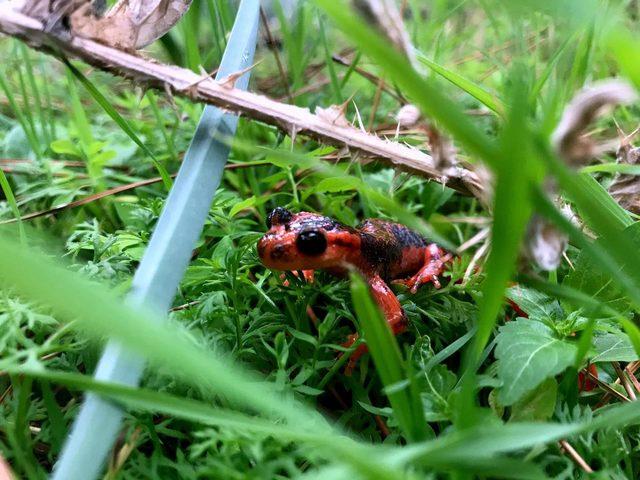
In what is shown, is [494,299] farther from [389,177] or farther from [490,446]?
[389,177]

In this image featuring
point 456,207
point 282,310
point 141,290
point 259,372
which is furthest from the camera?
point 456,207

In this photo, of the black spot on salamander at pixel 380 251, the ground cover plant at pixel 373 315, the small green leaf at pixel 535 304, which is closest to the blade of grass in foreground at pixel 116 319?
the ground cover plant at pixel 373 315

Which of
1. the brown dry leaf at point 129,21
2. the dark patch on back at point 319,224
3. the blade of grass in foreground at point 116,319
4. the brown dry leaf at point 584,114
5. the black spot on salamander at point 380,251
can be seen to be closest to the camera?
the blade of grass in foreground at point 116,319

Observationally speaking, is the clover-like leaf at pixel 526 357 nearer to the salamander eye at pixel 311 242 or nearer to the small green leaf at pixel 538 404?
the small green leaf at pixel 538 404

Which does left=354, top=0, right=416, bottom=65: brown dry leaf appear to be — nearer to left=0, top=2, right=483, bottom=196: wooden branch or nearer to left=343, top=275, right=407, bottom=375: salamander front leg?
left=0, top=2, right=483, bottom=196: wooden branch

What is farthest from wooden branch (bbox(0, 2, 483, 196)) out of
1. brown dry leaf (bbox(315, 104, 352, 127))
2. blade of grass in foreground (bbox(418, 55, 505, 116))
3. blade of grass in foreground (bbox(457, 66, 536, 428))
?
blade of grass in foreground (bbox(457, 66, 536, 428))

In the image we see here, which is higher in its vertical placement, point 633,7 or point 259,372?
point 633,7

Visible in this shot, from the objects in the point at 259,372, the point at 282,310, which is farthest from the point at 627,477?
the point at 282,310
